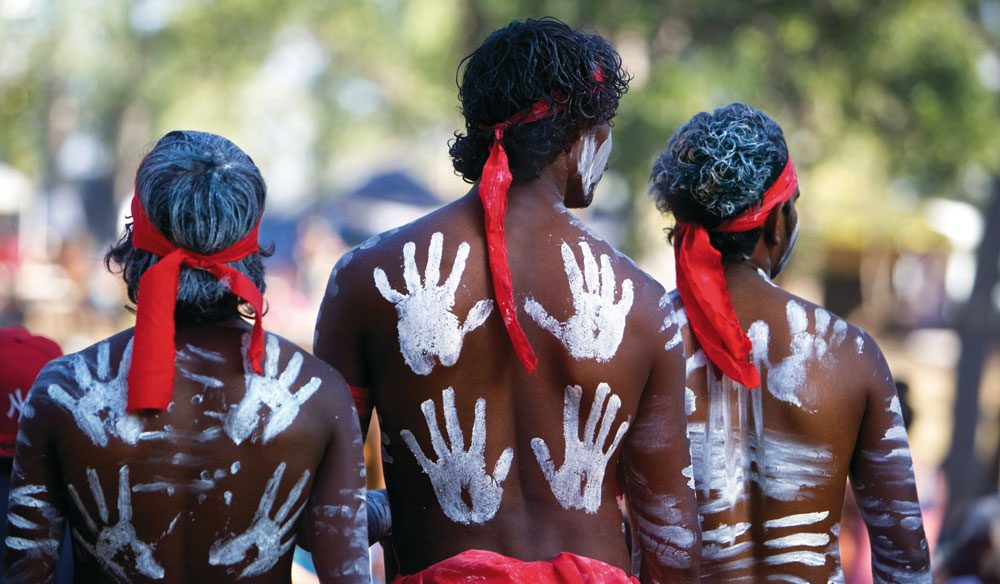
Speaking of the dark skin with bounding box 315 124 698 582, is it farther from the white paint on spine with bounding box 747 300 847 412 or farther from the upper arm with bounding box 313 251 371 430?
the white paint on spine with bounding box 747 300 847 412

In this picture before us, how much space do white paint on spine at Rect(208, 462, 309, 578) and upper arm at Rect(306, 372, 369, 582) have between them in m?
0.04

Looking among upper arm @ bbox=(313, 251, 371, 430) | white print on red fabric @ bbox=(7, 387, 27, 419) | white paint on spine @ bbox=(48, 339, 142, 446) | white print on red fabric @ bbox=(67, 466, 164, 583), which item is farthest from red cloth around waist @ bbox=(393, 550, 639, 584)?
white print on red fabric @ bbox=(7, 387, 27, 419)

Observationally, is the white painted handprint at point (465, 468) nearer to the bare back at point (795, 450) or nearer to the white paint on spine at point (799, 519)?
the bare back at point (795, 450)

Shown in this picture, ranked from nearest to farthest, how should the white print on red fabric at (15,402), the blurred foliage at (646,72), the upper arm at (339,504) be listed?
the upper arm at (339,504) < the white print on red fabric at (15,402) < the blurred foliage at (646,72)

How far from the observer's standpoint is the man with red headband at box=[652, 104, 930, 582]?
8.79ft

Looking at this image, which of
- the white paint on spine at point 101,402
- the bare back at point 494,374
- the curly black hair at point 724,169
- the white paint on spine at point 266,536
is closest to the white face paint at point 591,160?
the bare back at point 494,374

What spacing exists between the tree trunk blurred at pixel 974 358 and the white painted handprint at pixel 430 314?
7443mm

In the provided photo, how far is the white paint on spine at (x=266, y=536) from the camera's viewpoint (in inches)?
83.7

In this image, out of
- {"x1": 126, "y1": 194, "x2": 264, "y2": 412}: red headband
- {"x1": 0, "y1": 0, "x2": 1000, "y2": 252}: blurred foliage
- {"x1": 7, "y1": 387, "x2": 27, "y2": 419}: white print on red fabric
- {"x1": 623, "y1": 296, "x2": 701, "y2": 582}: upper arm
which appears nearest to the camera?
{"x1": 126, "y1": 194, "x2": 264, "y2": 412}: red headband

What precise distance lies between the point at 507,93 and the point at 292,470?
86 cm

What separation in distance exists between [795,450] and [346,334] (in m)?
1.07

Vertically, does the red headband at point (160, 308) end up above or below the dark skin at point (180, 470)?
above

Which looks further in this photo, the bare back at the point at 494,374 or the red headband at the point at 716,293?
the red headband at the point at 716,293

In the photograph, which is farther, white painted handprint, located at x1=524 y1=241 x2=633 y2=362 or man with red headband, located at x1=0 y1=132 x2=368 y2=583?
white painted handprint, located at x1=524 y1=241 x2=633 y2=362
